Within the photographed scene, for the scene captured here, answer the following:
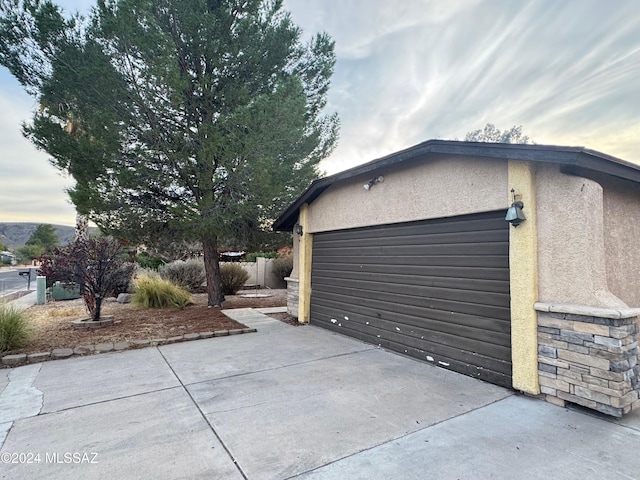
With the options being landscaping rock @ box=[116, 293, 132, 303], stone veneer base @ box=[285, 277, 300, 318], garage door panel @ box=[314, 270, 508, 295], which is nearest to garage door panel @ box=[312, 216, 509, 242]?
garage door panel @ box=[314, 270, 508, 295]

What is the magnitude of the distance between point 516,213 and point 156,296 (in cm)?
1038

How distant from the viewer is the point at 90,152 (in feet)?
28.3

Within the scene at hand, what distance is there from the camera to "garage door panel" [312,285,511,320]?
448 centimetres

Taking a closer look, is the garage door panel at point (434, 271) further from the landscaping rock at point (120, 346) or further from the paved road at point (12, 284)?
the paved road at point (12, 284)

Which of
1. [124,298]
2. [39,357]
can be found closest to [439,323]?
[39,357]

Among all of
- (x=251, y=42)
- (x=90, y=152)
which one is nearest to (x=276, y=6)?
(x=251, y=42)

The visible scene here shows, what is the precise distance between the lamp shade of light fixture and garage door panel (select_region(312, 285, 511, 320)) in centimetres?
113

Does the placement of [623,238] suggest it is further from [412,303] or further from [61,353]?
[61,353]

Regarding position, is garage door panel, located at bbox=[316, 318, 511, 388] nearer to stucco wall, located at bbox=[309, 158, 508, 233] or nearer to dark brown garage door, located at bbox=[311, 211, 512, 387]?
dark brown garage door, located at bbox=[311, 211, 512, 387]

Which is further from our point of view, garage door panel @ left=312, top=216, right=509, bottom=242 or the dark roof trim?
garage door panel @ left=312, top=216, right=509, bottom=242

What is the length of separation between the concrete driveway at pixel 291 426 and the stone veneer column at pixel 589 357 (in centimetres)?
20

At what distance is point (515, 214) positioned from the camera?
3975 millimetres

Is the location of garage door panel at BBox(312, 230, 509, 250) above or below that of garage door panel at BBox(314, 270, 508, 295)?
above

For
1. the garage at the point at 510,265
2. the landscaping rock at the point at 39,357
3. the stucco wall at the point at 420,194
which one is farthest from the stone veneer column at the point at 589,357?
the landscaping rock at the point at 39,357
